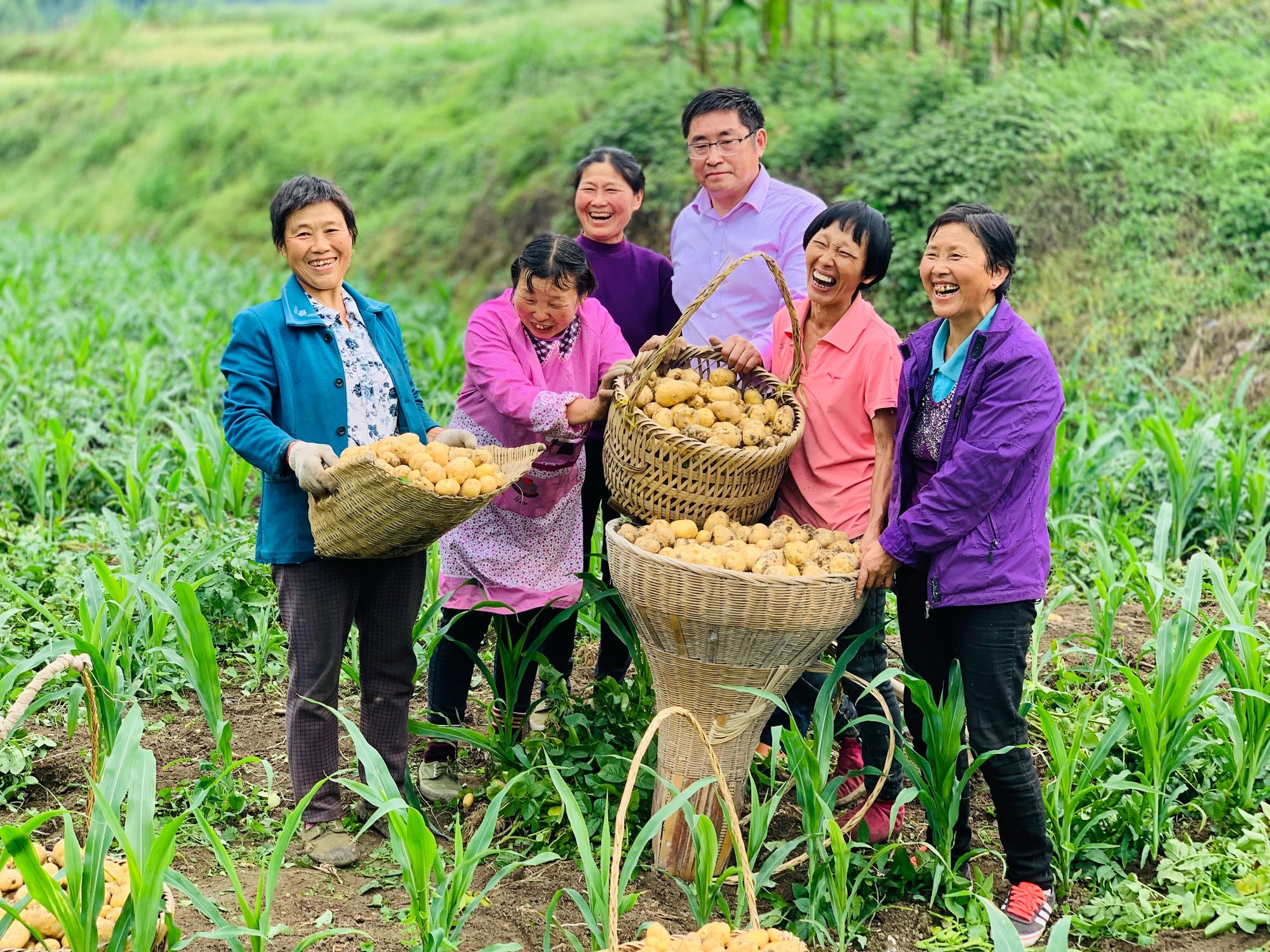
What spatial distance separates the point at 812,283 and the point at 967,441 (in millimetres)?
576

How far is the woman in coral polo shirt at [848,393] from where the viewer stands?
2871 millimetres

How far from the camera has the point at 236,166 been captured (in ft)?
54.2

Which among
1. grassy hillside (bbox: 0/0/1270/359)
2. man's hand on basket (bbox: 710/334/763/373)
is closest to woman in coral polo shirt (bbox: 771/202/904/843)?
man's hand on basket (bbox: 710/334/763/373)

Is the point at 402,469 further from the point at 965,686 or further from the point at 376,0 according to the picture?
the point at 376,0

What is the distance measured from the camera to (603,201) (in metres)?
3.51

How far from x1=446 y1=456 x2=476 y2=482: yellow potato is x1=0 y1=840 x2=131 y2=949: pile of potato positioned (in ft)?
3.48

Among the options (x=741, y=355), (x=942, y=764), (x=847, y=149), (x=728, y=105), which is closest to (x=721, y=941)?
(x=942, y=764)

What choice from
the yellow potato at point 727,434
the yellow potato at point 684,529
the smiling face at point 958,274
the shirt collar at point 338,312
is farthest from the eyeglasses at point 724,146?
the yellow potato at point 684,529

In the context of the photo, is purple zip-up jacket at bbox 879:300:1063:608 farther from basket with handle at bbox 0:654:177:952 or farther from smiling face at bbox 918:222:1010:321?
basket with handle at bbox 0:654:177:952

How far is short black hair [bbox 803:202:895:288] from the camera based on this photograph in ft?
9.29

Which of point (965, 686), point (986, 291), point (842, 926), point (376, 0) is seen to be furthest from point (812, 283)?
point (376, 0)

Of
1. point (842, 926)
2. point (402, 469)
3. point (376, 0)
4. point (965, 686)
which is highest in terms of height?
point (376, 0)

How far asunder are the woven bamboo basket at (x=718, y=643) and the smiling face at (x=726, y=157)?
1175 mm

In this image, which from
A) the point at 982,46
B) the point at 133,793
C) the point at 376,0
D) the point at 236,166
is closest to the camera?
the point at 133,793
